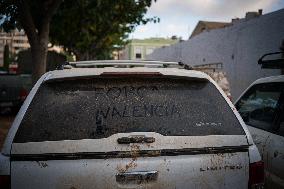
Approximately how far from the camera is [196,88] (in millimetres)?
3027

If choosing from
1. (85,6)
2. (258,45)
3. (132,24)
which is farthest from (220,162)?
(132,24)

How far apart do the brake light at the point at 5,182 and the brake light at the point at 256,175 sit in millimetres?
1606

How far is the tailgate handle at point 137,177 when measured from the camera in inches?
100

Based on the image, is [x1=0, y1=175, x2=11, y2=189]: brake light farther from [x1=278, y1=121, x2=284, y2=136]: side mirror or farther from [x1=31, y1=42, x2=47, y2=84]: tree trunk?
[x1=31, y1=42, x2=47, y2=84]: tree trunk

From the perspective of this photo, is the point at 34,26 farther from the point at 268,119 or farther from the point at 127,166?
the point at 127,166

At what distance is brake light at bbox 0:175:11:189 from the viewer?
255cm

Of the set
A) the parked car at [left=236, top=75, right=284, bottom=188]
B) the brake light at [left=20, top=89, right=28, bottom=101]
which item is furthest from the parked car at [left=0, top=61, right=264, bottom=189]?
the brake light at [left=20, top=89, right=28, bottom=101]

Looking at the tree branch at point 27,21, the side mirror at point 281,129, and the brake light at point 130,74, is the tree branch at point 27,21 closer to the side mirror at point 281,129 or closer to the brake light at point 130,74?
the side mirror at point 281,129

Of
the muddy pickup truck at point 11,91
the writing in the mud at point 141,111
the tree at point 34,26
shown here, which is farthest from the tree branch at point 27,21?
the writing in the mud at point 141,111

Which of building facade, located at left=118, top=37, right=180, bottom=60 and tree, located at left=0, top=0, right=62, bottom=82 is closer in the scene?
tree, located at left=0, top=0, right=62, bottom=82

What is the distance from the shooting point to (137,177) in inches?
101

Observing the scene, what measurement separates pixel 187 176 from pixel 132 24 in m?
28.5

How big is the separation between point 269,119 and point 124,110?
248cm

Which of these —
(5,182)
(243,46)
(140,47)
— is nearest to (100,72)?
(5,182)
